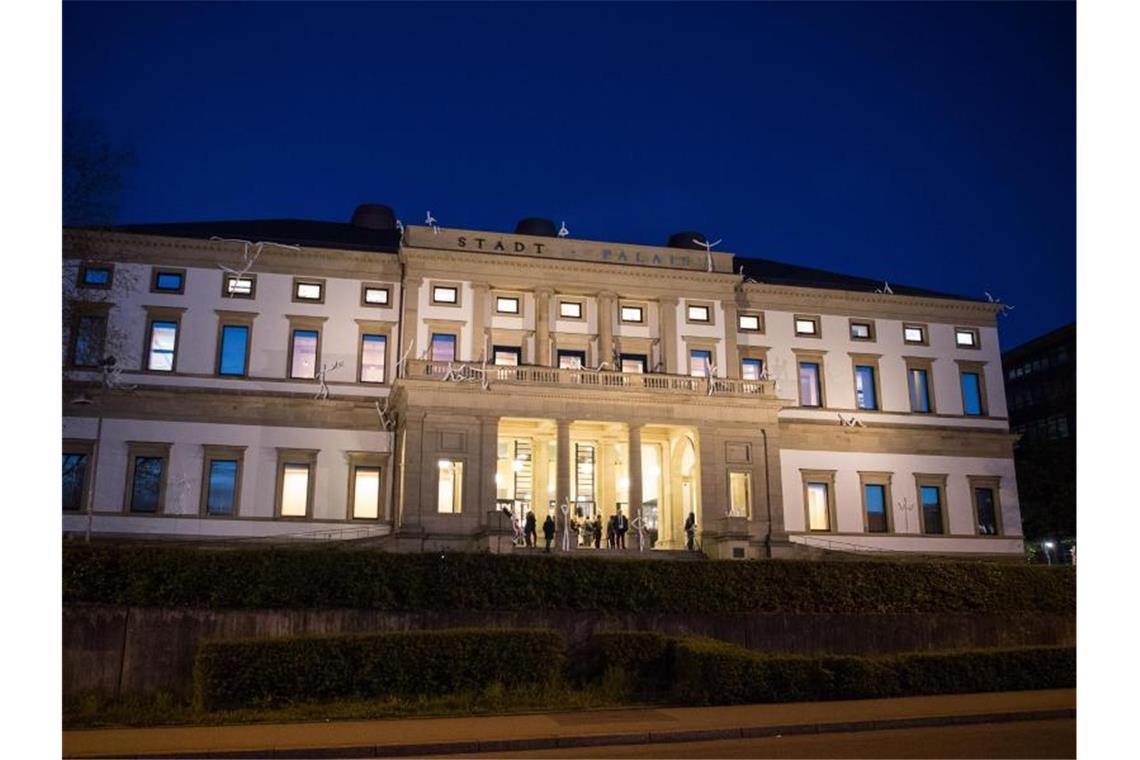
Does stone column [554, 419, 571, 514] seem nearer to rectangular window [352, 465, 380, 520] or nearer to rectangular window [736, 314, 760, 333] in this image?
rectangular window [352, 465, 380, 520]

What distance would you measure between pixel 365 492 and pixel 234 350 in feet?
28.2

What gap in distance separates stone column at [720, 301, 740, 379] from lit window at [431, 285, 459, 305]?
13.1 meters

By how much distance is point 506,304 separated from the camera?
4231cm

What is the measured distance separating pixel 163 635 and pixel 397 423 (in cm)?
1964

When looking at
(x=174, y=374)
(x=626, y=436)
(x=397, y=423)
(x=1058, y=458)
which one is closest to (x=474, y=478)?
(x=397, y=423)

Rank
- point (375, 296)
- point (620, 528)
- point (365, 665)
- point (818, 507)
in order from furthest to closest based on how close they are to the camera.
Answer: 1. point (818, 507)
2. point (375, 296)
3. point (620, 528)
4. point (365, 665)

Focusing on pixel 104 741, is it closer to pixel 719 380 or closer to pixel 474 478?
pixel 474 478

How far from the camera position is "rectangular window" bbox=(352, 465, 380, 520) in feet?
126

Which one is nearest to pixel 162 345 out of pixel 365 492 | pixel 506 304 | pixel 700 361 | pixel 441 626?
pixel 365 492

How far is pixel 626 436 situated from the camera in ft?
132

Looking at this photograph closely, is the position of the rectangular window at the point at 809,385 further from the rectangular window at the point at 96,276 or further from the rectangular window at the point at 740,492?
the rectangular window at the point at 96,276

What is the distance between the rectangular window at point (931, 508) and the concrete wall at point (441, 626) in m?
16.0

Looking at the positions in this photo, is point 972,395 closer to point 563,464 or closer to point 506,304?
point 563,464

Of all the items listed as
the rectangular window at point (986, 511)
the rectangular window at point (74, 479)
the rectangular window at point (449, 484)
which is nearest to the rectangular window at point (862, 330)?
the rectangular window at point (986, 511)
